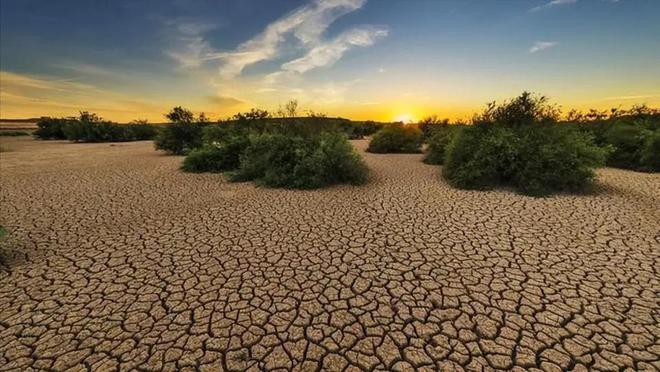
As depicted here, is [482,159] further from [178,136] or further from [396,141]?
[178,136]

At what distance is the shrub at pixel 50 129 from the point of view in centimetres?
3000

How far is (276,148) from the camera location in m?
9.37

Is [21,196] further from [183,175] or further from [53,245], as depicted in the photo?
[53,245]

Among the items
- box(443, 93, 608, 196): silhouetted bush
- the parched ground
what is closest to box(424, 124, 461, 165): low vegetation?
box(443, 93, 608, 196): silhouetted bush

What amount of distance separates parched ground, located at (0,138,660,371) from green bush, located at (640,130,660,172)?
18.5 feet

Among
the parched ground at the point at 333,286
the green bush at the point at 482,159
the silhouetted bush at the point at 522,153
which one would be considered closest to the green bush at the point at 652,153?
the silhouetted bush at the point at 522,153

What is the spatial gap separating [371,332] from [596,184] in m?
9.42

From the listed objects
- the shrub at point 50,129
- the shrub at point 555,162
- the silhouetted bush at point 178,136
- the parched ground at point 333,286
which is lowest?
the parched ground at point 333,286

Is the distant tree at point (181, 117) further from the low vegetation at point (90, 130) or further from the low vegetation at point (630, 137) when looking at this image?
the low vegetation at point (630, 137)

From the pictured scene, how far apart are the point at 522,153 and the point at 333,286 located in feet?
25.3

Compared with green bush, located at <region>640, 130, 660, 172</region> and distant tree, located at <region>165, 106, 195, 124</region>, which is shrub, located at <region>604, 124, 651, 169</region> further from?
distant tree, located at <region>165, 106, 195, 124</region>

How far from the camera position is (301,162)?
8.66 meters

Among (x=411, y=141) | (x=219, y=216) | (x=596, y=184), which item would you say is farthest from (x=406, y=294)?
(x=411, y=141)

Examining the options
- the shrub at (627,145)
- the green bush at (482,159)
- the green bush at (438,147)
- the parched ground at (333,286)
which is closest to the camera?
the parched ground at (333,286)
